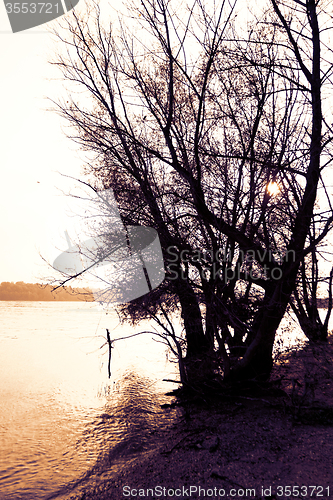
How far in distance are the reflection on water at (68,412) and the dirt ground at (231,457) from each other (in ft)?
2.01

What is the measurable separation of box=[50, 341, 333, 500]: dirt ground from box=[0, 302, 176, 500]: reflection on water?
61cm

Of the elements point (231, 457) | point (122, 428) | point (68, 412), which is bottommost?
point (68, 412)

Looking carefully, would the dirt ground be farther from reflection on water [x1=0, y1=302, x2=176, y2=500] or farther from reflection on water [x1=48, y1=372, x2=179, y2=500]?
reflection on water [x1=0, y1=302, x2=176, y2=500]

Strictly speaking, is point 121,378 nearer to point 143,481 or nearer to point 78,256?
point 78,256

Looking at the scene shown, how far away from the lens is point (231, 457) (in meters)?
4.53

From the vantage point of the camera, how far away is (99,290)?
952cm

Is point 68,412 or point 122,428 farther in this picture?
point 68,412

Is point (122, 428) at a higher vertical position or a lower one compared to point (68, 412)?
higher

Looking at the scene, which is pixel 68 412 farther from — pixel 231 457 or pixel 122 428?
pixel 231 457

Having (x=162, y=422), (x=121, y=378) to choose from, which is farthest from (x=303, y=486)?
(x=121, y=378)

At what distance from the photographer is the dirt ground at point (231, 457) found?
3.85 meters

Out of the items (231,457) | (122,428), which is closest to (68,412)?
(122,428)

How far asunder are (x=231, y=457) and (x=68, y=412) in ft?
19.3

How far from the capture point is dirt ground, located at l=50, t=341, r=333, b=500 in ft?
12.6
